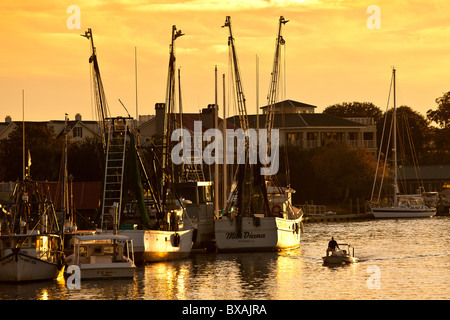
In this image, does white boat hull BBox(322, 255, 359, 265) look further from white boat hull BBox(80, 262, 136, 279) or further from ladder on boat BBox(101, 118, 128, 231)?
white boat hull BBox(80, 262, 136, 279)

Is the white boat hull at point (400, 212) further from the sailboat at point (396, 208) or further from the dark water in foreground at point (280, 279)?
the dark water in foreground at point (280, 279)

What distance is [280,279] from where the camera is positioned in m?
67.4

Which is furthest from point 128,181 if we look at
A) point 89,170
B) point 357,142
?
point 357,142

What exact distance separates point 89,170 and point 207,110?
2974 centimetres

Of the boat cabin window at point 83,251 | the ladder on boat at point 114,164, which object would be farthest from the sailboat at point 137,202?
the boat cabin window at point 83,251

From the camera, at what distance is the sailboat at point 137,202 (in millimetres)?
76438

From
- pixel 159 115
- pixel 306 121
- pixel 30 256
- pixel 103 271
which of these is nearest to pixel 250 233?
pixel 103 271

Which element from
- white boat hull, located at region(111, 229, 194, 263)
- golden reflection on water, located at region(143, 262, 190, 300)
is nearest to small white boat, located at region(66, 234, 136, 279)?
golden reflection on water, located at region(143, 262, 190, 300)

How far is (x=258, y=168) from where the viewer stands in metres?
87.2

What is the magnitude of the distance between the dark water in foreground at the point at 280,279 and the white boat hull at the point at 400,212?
5742cm

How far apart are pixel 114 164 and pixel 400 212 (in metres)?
82.0

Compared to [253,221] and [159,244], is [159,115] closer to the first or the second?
[253,221]
